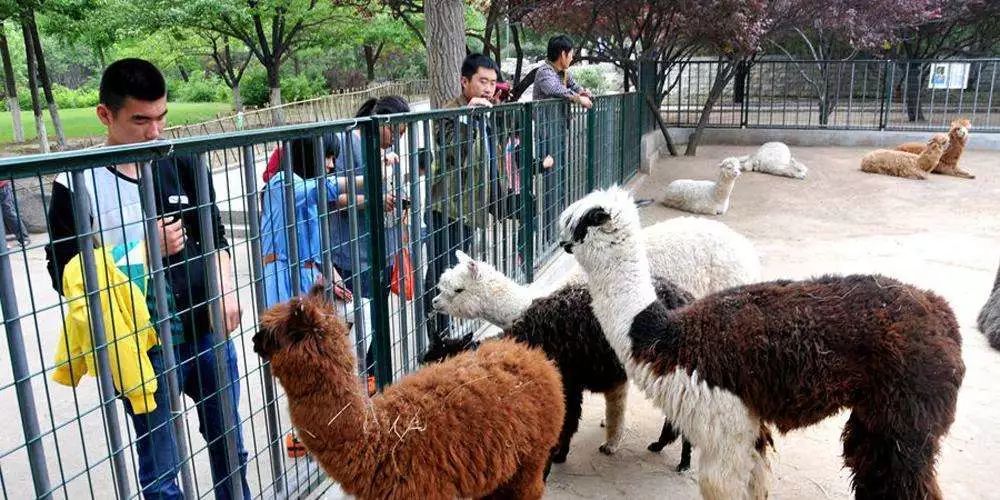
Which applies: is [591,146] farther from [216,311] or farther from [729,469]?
[216,311]

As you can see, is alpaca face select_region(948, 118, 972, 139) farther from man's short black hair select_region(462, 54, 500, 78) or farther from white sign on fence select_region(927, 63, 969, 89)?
man's short black hair select_region(462, 54, 500, 78)

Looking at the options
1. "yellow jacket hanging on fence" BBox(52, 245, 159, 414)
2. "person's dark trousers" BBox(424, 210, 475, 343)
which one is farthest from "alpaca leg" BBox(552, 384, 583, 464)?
"yellow jacket hanging on fence" BBox(52, 245, 159, 414)

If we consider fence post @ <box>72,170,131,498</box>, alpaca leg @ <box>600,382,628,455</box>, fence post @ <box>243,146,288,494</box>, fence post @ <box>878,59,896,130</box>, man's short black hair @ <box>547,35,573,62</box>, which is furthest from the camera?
fence post @ <box>878,59,896,130</box>

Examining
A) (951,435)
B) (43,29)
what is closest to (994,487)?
(951,435)

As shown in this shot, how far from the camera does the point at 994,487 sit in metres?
3.38

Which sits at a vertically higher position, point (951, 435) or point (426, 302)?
point (426, 302)

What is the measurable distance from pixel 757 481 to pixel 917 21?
1615cm

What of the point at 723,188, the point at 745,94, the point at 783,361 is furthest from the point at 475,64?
the point at 745,94

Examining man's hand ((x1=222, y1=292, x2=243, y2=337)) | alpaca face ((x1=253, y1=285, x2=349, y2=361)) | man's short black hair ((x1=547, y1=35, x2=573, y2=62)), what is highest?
man's short black hair ((x1=547, y1=35, x2=573, y2=62))

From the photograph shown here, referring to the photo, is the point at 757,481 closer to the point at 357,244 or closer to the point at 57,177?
the point at 357,244

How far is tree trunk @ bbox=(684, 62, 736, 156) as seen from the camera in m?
14.2

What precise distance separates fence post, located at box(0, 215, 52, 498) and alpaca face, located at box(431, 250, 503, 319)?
7.17 feet

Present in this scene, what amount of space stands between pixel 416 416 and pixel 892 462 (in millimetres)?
1806

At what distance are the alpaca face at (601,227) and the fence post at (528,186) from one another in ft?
7.44
